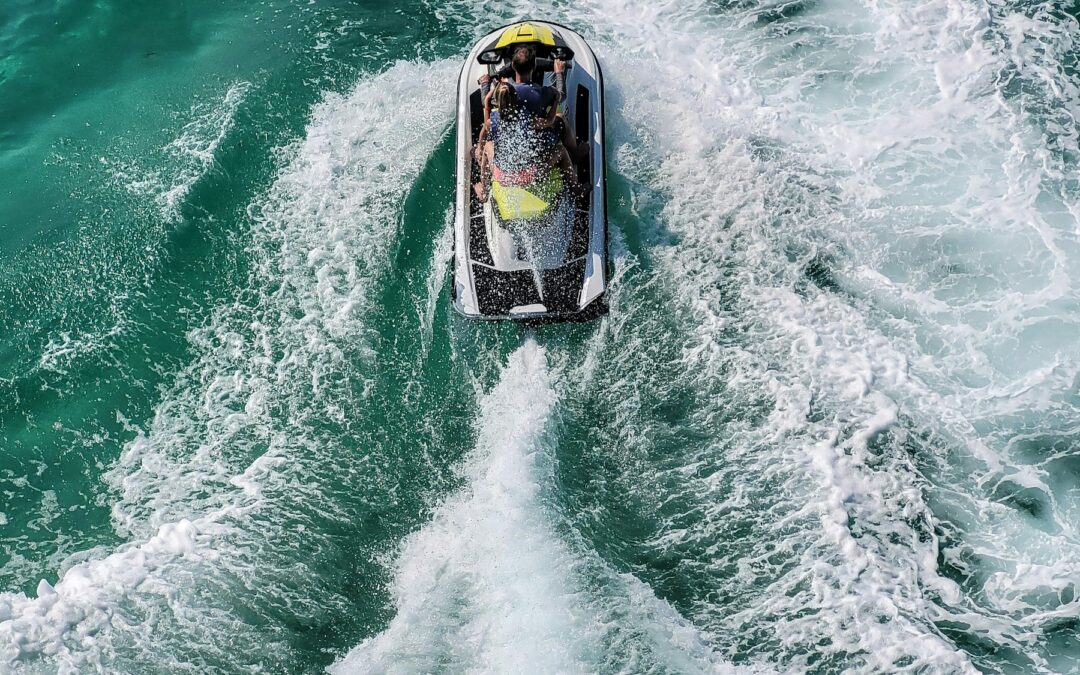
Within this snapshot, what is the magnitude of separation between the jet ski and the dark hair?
0.13 meters

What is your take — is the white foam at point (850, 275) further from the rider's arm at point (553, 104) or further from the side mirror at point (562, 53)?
the rider's arm at point (553, 104)

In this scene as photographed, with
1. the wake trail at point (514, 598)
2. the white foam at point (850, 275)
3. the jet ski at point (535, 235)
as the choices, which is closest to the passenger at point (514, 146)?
Result: the jet ski at point (535, 235)

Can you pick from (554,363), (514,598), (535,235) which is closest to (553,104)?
(535,235)

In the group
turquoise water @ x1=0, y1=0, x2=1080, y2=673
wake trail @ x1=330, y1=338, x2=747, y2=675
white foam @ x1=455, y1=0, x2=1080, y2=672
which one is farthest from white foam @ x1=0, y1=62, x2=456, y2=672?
white foam @ x1=455, y1=0, x2=1080, y2=672

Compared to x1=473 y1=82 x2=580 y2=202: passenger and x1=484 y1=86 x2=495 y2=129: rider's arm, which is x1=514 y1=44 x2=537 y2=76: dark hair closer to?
x1=484 y1=86 x2=495 y2=129: rider's arm

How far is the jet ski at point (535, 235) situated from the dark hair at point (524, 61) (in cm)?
13

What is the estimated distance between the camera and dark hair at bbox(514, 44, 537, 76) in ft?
38.1

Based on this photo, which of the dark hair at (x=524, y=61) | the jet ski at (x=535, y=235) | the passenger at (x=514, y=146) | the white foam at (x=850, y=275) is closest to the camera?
the white foam at (x=850, y=275)

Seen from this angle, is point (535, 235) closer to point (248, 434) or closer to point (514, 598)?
point (248, 434)

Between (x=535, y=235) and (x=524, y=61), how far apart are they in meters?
2.53

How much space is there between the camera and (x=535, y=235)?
10.6m

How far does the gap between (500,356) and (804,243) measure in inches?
171

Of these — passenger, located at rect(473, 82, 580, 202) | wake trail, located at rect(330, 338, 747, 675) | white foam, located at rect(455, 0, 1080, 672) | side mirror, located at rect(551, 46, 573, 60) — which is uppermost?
side mirror, located at rect(551, 46, 573, 60)

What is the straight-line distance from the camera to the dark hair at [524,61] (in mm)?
11625
